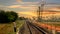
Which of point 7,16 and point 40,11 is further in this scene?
point 40,11

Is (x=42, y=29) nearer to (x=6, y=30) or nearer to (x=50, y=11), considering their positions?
(x=50, y=11)

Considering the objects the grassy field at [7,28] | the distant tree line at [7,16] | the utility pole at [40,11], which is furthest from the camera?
the utility pole at [40,11]

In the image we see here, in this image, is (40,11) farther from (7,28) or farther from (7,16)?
(7,28)

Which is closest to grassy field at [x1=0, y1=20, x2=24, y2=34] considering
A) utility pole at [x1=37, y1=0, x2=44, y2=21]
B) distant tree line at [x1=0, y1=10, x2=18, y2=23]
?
distant tree line at [x1=0, y1=10, x2=18, y2=23]

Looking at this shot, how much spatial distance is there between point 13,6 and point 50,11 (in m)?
1.25

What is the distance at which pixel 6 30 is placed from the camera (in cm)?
536

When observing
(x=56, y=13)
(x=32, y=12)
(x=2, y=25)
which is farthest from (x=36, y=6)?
(x=2, y=25)

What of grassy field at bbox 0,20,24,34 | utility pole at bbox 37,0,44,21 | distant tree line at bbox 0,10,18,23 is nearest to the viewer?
grassy field at bbox 0,20,24,34

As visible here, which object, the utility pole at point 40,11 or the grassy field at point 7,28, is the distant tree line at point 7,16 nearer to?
the grassy field at point 7,28

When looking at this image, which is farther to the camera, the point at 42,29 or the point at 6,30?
the point at 42,29

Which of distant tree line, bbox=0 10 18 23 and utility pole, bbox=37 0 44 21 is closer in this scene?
distant tree line, bbox=0 10 18 23

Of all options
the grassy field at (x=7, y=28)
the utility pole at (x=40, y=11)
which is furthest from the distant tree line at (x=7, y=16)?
the utility pole at (x=40, y=11)

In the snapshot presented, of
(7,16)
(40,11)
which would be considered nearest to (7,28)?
(7,16)

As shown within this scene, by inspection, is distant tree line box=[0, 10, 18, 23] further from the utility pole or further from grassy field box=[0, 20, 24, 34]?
the utility pole
